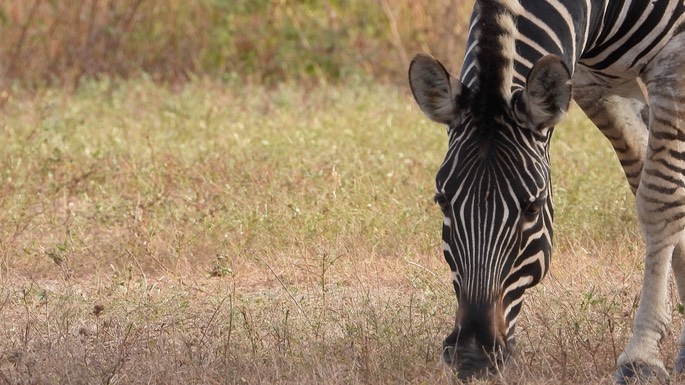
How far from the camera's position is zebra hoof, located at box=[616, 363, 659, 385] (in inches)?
189

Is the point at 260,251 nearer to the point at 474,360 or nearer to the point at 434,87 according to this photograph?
the point at 434,87

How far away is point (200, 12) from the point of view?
13742 millimetres

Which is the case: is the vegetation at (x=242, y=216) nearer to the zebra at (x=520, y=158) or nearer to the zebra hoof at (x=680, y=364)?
the zebra hoof at (x=680, y=364)

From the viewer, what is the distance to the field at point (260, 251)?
5.12 m

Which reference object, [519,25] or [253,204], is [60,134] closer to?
[253,204]

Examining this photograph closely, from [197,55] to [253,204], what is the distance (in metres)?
5.95

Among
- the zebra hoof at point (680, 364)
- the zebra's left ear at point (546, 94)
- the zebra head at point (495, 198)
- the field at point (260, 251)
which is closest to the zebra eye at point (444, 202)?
the zebra head at point (495, 198)

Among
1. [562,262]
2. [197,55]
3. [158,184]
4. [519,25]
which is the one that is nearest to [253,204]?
[158,184]

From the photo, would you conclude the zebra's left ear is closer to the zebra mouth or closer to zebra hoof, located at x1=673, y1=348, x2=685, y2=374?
the zebra mouth

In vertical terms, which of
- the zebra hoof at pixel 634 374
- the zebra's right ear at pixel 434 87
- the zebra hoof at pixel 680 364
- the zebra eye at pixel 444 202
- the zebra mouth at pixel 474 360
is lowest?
the zebra hoof at pixel 634 374

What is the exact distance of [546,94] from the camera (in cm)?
436

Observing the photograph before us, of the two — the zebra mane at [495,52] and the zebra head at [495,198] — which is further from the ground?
the zebra mane at [495,52]

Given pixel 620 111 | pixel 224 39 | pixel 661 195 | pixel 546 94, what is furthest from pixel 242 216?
pixel 224 39

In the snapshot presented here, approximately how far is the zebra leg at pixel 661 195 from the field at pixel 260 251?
182 millimetres
